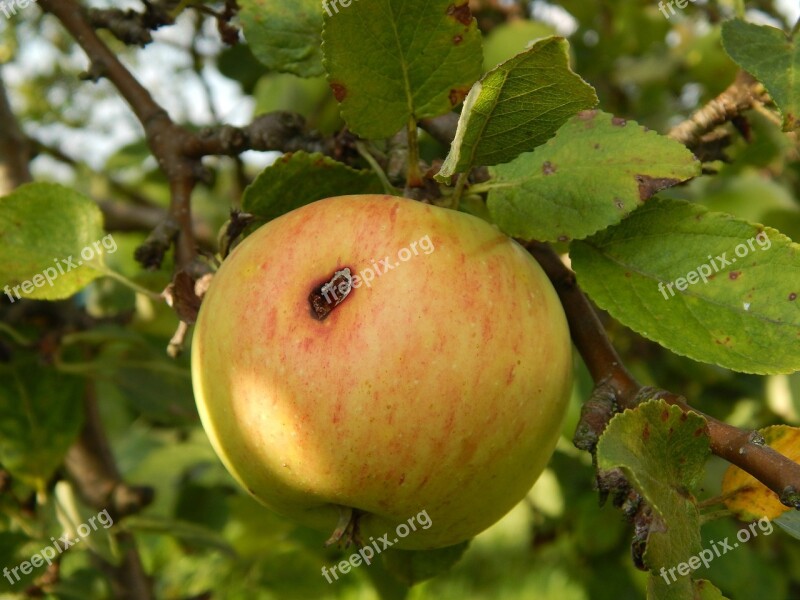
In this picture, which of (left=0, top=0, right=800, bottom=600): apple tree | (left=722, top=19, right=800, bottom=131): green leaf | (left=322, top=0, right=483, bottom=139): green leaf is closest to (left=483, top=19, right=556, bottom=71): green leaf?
(left=0, top=0, right=800, bottom=600): apple tree

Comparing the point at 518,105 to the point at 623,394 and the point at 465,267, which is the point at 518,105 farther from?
the point at 623,394

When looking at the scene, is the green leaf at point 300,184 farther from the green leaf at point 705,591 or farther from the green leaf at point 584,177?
the green leaf at point 705,591

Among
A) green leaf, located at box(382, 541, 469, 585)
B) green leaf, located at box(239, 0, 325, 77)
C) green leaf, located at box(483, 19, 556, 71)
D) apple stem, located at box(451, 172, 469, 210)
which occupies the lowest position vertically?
green leaf, located at box(382, 541, 469, 585)

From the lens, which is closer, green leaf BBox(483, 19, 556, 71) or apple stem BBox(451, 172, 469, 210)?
apple stem BBox(451, 172, 469, 210)

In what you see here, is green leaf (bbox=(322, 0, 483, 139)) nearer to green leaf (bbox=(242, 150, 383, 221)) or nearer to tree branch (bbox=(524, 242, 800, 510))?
green leaf (bbox=(242, 150, 383, 221))

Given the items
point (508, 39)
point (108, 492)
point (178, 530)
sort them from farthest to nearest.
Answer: point (508, 39)
point (108, 492)
point (178, 530)

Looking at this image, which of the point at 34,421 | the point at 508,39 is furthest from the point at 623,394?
the point at 508,39

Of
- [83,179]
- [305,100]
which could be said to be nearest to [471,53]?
[305,100]
